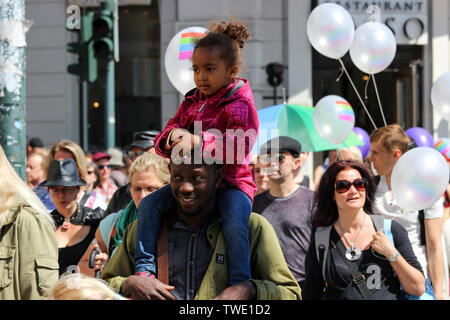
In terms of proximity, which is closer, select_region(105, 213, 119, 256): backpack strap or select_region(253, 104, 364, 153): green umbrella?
select_region(105, 213, 119, 256): backpack strap

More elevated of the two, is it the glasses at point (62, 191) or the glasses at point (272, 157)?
the glasses at point (272, 157)

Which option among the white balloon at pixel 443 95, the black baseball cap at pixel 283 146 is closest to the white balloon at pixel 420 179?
the black baseball cap at pixel 283 146

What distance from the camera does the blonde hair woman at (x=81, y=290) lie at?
8.66 feet

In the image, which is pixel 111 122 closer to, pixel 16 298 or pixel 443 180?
pixel 443 180

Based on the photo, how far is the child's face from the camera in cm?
311

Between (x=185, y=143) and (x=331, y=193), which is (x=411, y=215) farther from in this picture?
(x=185, y=143)

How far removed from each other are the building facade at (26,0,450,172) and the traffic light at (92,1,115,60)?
4.42 meters

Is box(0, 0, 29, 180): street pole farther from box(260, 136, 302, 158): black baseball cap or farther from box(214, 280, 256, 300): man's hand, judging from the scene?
box(214, 280, 256, 300): man's hand

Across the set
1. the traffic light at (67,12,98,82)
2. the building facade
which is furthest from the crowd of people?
the building facade

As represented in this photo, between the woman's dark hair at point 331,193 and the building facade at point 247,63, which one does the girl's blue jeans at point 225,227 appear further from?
the building facade at point 247,63

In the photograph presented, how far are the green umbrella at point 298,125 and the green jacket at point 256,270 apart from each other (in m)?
5.06

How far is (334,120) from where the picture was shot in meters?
7.01

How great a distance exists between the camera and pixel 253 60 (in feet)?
40.2
